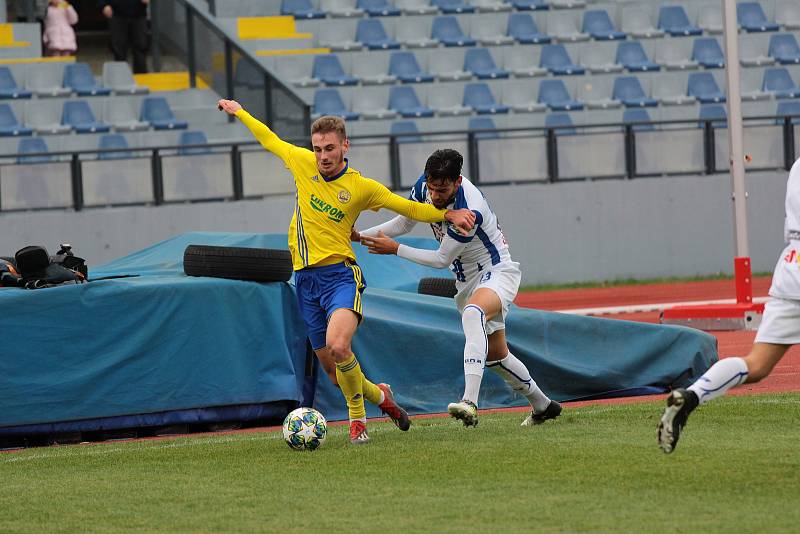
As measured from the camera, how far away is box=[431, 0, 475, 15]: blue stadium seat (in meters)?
26.6

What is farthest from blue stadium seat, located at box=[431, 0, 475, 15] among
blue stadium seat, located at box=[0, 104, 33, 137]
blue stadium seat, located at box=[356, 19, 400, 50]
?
blue stadium seat, located at box=[0, 104, 33, 137]

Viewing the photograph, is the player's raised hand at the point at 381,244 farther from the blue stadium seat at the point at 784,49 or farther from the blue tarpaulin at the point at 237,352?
the blue stadium seat at the point at 784,49

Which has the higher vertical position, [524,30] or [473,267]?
[524,30]

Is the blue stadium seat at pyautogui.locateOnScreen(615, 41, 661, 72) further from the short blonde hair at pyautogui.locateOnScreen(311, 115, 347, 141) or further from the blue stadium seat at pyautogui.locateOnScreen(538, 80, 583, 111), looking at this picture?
the short blonde hair at pyautogui.locateOnScreen(311, 115, 347, 141)

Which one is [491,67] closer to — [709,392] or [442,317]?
[442,317]

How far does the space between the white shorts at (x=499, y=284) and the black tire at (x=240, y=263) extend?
69.9 inches

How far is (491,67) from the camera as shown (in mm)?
25516

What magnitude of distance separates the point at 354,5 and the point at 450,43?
2.15 meters

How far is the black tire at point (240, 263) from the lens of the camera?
984 cm

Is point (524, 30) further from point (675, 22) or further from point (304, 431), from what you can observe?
point (304, 431)

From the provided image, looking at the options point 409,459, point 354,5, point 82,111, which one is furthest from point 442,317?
point 354,5

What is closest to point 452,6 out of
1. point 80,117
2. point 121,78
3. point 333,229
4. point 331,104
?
point 331,104

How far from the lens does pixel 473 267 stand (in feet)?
28.3

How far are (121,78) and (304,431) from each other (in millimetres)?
16212
